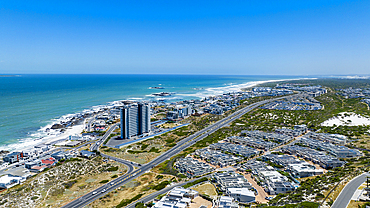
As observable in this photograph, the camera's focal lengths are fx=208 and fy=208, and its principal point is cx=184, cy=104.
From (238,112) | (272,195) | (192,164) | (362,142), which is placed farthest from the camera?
(238,112)

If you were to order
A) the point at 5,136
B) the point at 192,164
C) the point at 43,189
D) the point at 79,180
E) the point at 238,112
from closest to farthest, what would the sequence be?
the point at 43,189, the point at 79,180, the point at 192,164, the point at 5,136, the point at 238,112

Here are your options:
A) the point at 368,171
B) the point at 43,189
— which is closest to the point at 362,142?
the point at 368,171

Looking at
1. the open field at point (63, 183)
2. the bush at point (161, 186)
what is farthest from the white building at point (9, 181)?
the bush at point (161, 186)

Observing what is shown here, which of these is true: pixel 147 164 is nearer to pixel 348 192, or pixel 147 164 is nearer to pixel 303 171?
pixel 303 171

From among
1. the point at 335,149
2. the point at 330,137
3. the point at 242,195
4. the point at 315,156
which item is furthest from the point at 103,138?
the point at 330,137

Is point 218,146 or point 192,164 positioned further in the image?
point 218,146

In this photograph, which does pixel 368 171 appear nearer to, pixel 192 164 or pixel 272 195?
pixel 272 195

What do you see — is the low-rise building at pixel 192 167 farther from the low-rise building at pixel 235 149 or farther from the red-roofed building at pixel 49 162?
the red-roofed building at pixel 49 162

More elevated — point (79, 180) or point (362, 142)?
point (362, 142)
